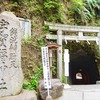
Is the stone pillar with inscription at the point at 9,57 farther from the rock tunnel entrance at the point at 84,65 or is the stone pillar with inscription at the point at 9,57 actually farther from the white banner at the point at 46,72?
the rock tunnel entrance at the point at 84,65

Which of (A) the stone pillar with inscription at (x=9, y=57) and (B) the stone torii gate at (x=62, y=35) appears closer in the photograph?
(A) the stone pillar with inscription at (x=9, y=57)

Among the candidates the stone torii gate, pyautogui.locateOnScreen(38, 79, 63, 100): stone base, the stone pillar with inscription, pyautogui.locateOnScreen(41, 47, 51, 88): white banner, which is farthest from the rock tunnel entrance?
the stone pillar with inscription

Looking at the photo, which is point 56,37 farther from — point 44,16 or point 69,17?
point 69,17

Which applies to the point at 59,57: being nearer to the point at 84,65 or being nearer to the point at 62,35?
the point at 62,35

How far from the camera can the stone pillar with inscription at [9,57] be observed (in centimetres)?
571

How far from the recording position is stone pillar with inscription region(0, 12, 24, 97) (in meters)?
5.71

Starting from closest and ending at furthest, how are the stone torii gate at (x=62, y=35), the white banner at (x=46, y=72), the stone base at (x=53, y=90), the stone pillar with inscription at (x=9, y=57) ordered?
the stone pillar with inscription at (x=9, y=57) → the white banner at (x=46, y=72) → the stone base at (x=53, y=90) → the stone torii gate at (x=62, y=35)

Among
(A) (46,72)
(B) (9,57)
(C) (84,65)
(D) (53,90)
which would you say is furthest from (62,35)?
(C) (84,65)

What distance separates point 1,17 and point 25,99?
232 centimetres

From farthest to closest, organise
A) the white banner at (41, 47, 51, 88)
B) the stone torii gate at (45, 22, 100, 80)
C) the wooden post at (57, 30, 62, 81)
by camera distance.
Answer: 1. the stone torii gate at (45, 22, 100, 80)
2. the wooden post at (57, 30, 62, 81)
3. the white banner at (41, 47, 51, 88)

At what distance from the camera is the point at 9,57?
19.2 ft

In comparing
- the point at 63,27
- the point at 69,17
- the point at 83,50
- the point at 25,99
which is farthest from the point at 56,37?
the point at 25,99

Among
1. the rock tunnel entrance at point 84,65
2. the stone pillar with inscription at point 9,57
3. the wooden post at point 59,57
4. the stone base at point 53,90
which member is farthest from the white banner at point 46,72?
the rock tunnel entrance at point 84,65

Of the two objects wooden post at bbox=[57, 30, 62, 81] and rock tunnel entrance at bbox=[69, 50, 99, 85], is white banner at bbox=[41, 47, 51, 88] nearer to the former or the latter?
wooden post at bbox=[57, 30, 62, 81]
